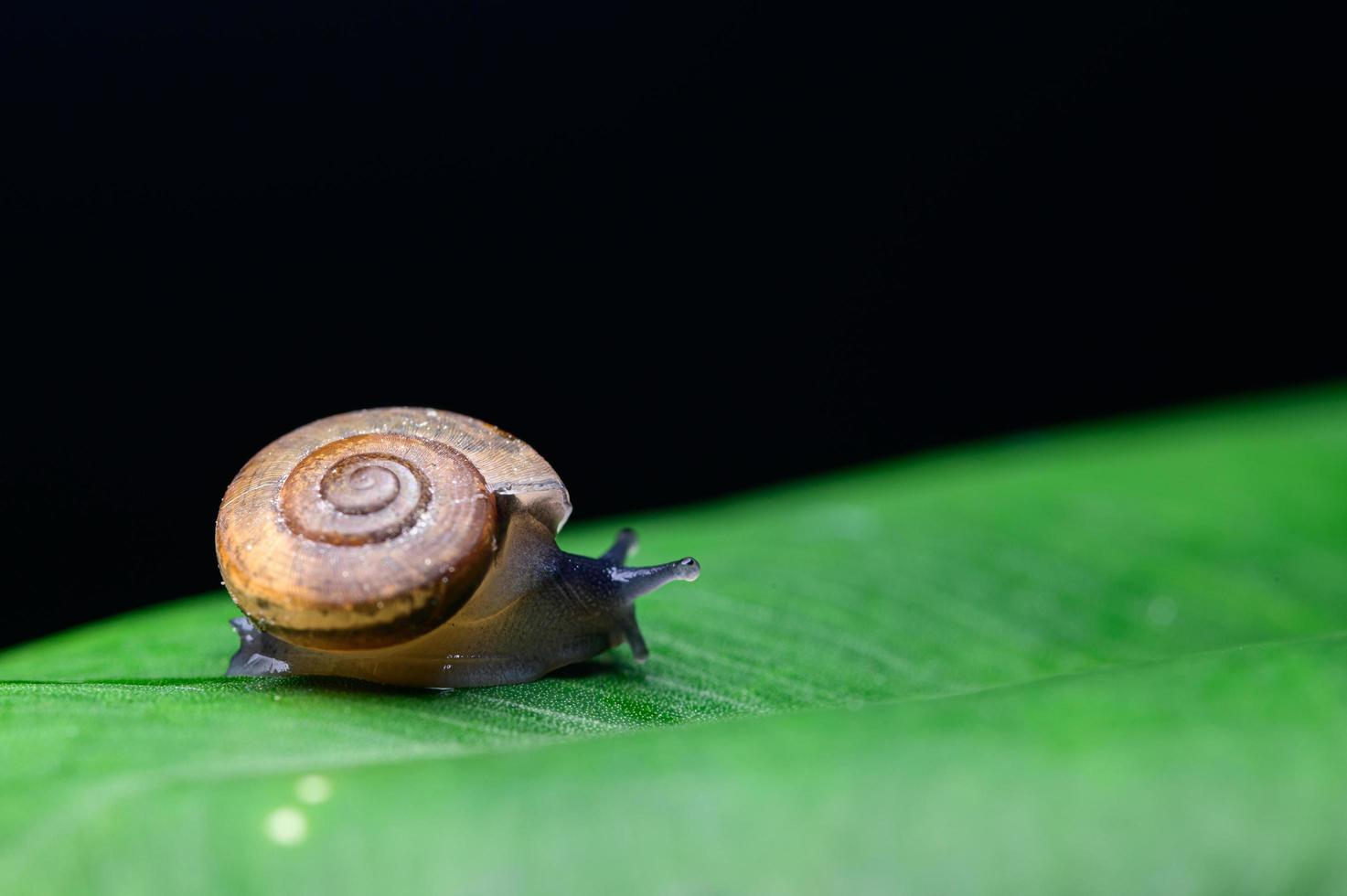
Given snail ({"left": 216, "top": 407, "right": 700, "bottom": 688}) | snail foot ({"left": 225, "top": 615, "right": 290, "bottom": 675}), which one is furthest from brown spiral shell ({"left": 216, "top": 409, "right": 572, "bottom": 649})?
snail foot ({"left": 225, "top": 615, "right": 290, "bottom": 675})

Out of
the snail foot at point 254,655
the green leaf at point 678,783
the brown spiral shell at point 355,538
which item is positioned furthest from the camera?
the snail foot at point 254,655

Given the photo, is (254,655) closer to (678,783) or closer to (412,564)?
(412,564)

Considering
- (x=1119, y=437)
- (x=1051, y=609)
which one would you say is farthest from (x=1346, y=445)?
(x=1051, y=609)

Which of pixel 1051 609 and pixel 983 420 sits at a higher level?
pixel 1051 609

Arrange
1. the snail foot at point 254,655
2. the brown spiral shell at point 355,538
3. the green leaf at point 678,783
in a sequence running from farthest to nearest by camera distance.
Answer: the snail foot at point 254,655
the brown spiral shell at point 355,538
the green leaf at point 678,783

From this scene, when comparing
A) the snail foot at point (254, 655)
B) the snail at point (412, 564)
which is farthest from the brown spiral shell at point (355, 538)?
the snail foot at point (254, 655)

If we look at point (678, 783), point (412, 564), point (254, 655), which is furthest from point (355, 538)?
point (678, 783)

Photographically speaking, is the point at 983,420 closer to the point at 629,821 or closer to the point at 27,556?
the point at 27,556

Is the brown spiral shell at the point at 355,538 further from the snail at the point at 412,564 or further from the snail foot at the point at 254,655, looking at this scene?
the snail foot at the point at 254,655
